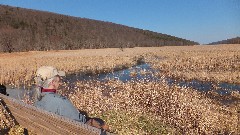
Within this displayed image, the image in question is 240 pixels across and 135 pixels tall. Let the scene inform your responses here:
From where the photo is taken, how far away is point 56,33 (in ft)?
268

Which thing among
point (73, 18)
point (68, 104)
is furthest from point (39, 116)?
point (73, 18)

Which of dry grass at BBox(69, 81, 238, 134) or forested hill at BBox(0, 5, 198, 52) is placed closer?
dry grass at BBox(69, 81, 238, 134)

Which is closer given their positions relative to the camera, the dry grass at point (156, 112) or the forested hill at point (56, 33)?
the dry grass at point (156, 112)

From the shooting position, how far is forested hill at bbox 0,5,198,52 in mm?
62125

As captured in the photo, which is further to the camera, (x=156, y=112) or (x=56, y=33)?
(x=56, y=33)

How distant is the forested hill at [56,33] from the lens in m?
62.1

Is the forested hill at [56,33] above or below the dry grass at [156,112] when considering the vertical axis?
above

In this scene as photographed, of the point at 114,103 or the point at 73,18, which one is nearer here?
the point at 114,103

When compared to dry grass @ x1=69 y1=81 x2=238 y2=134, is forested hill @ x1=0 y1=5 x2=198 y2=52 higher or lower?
higher

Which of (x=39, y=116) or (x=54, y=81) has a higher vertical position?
(x=54, y=81)

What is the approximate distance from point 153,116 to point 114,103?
1331 mm

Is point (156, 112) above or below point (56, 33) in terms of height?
below

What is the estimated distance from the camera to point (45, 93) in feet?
15.6

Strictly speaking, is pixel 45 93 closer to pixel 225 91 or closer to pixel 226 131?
pixel 226 131
